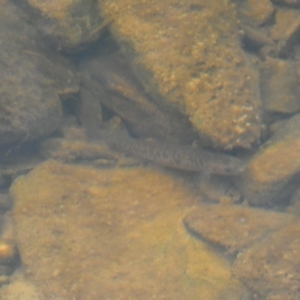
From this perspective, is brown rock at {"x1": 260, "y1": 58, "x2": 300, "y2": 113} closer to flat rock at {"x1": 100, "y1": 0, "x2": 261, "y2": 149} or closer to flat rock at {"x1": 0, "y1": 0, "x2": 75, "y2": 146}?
flat rock at {"x1": 100, "y1": 0, "x2": 261, "y2": 149}

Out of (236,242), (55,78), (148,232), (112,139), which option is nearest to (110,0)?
(55,78)

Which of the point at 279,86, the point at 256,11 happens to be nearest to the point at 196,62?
the point at 279,86

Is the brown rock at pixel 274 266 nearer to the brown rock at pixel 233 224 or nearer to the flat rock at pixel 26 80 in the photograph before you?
the brown rock at pixel 233 224

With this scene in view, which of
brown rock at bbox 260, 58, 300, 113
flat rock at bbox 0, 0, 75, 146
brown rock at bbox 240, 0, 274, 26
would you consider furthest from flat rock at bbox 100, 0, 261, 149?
flat rock at bbox 0, 0, 75, 146

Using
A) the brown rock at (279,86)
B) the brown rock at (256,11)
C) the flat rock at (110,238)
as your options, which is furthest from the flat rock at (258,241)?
the brown rock at (256,11)

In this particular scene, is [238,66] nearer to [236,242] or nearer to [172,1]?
[172,1]

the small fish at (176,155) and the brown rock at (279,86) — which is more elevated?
the brown rock at (279,86)
